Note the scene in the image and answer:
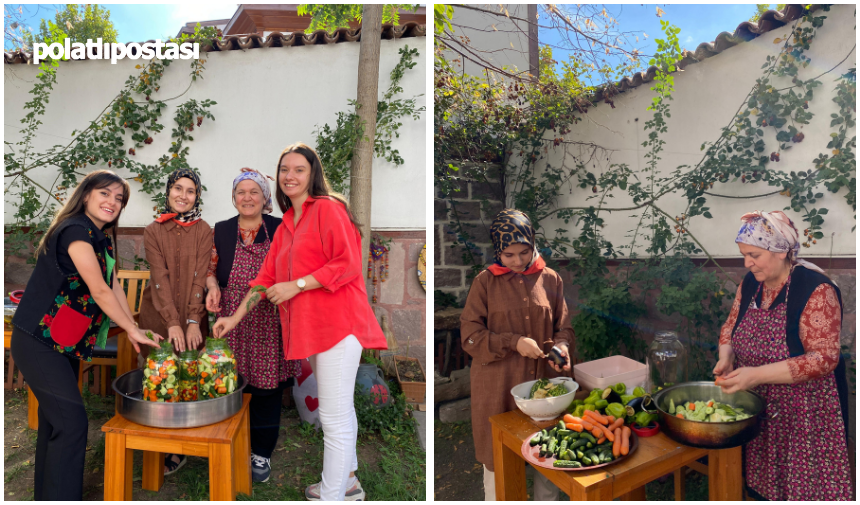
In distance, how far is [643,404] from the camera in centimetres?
209

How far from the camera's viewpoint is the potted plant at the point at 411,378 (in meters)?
3.83

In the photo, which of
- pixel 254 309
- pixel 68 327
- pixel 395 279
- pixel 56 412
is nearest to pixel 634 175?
pixel 395 279

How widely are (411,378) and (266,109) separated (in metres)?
2.51

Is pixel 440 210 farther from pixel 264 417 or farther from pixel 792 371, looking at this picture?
pixel 792 371

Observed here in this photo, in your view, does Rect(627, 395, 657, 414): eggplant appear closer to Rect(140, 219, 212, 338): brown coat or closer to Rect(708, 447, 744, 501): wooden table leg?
Rect(708, 447, 744, 501): wooden table leg

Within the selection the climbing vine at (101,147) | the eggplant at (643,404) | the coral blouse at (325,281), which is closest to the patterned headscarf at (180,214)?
the coral blouse at (325,281)

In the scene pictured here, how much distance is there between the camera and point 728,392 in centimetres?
197

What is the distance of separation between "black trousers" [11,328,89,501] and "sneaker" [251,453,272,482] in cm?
81

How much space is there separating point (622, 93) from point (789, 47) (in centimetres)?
122

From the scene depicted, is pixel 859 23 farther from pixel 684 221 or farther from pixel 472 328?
pixel 472 328

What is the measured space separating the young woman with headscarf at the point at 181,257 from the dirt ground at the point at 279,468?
78 cm

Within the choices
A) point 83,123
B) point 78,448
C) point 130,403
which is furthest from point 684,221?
point 83,123

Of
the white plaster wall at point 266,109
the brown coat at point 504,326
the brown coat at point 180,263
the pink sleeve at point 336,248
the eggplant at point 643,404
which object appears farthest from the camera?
the white plaster wall at point 266,109

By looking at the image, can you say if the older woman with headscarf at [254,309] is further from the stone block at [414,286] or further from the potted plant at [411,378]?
the stone block at [414,286]
